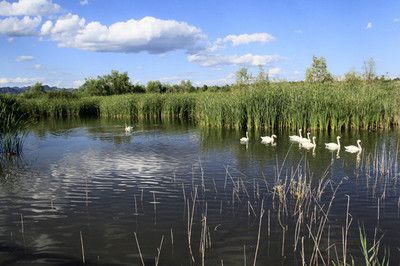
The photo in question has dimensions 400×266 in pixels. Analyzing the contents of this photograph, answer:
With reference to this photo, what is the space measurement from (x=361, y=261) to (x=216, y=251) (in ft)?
8.66

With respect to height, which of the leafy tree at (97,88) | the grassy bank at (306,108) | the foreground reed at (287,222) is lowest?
the foreground reed at (287,222)

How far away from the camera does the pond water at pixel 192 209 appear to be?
6133 mm

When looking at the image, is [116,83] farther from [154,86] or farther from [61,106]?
[61,106]

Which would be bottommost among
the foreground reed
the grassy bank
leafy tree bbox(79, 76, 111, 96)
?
the foreground reed

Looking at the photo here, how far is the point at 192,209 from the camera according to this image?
826 centimetres

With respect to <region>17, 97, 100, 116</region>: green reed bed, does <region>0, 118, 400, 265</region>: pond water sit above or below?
below

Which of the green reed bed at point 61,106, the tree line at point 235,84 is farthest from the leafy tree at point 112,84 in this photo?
the green reed bed at point 61,106

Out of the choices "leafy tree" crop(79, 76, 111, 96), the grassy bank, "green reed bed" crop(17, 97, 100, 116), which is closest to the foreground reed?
the grassy bank

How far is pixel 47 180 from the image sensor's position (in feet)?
36.9

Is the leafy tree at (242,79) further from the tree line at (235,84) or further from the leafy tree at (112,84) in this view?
the leafy tree at (112,84)

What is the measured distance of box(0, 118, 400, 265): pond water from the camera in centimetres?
613

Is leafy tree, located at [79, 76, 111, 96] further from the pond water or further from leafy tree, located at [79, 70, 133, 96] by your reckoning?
the pond water

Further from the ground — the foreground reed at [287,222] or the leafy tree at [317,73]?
the leafy tree at [317,73]

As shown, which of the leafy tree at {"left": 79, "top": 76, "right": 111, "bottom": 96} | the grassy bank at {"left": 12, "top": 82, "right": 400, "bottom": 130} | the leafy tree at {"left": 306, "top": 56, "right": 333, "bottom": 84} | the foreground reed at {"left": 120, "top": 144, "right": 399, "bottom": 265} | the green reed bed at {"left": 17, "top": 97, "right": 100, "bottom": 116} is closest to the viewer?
the foreground reed at {"left": 120, "top": 144, "right": 399, "bottom": 265}
